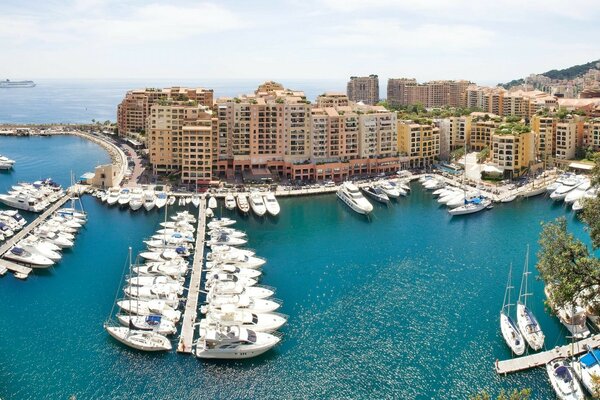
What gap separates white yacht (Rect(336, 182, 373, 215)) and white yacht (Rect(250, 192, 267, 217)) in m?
8.32

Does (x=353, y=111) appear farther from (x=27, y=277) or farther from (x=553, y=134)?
(x=27, y=277)

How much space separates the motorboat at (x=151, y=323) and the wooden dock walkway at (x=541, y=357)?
16.0m

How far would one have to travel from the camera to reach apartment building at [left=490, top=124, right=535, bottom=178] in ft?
215

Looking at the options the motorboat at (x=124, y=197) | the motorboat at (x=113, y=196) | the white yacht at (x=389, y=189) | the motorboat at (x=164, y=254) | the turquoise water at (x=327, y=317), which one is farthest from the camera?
the white yacht at (x=389, y=189)

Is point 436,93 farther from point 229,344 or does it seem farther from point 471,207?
point 229,344

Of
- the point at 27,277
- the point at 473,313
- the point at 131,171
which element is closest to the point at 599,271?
the point at 473,313

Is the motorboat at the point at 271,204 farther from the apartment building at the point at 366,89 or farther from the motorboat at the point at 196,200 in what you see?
the apartment building at the point at 366,89

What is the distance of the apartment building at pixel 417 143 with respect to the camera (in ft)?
235

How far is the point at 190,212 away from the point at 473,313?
92.8ft

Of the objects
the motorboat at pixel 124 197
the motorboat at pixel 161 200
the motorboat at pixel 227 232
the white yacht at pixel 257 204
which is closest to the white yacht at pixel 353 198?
the white yacht at pixel 257 204

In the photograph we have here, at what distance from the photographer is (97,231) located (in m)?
47.3

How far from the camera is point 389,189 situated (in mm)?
60500

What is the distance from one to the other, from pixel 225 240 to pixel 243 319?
43.8 feet

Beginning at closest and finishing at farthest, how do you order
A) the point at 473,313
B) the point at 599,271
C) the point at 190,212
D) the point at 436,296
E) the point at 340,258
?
the point at 599,271 < the point at 473,313 < the point at 436,296 < the point at 340,258 < the point at 190,212
